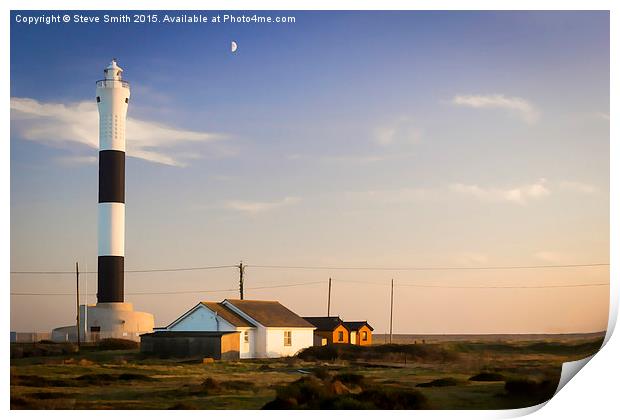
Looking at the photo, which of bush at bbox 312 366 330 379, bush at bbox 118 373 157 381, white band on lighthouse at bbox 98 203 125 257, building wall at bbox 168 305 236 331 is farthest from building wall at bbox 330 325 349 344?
bush at bbox 118 373 157 381

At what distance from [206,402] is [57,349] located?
10054mm

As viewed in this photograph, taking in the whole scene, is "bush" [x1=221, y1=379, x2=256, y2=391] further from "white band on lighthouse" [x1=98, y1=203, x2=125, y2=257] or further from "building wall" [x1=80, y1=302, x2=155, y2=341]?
"white band on lighthouse" [x1=98, y1=203, x2=125, y2=257]

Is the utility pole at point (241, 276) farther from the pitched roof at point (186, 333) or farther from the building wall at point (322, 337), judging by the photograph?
the building wall at point (322, 337)

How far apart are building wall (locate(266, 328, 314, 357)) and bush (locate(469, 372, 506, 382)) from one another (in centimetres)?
893

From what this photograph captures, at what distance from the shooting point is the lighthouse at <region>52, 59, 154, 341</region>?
35.0 meters

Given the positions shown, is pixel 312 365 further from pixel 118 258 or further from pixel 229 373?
pixel 118 258

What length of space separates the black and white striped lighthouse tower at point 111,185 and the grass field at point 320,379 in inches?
177

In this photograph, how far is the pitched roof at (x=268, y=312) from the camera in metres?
34.6

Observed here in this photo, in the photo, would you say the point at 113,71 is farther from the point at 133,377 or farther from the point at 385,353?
the point at 385,353

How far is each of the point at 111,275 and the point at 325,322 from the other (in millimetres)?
7713

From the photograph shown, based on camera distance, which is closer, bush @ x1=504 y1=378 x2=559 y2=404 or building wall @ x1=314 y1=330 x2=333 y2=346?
bush @ x1=504 y1=378 x2=559 y2=404

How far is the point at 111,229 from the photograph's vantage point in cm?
3547

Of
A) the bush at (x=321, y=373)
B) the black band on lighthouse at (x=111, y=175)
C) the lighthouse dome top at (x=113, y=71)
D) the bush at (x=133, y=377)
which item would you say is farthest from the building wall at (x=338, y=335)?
the lighthouse dome top at (x=113, y=71)
